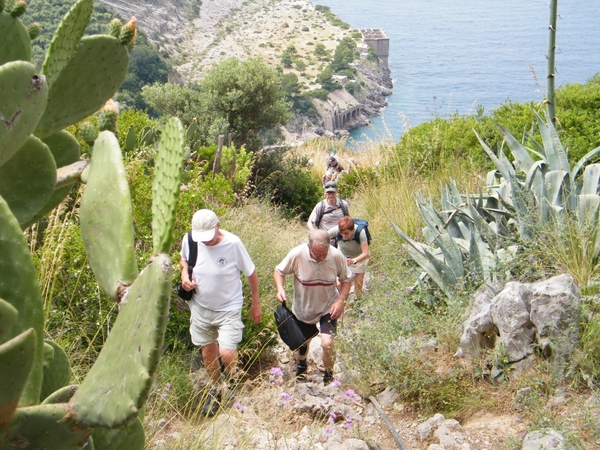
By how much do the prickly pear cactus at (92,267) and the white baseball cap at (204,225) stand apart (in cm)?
253

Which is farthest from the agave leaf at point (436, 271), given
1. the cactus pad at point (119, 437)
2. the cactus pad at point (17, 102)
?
the cactus pad at point (17, 102)

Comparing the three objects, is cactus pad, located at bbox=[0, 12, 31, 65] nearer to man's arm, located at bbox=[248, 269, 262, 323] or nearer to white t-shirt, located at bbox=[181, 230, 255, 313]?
white t-shirt, located at bbox=[181, 230, 255, 313]

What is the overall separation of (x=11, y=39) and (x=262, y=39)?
433 ft

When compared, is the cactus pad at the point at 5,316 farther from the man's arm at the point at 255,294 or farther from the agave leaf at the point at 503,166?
the agave leaf at the point at 503,166

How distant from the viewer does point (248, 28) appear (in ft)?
443

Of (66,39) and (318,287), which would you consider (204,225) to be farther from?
(66,39)

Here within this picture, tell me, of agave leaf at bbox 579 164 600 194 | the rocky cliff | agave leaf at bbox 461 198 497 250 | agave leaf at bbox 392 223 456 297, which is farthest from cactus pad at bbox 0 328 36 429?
the rocky cliff

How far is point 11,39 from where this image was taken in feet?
6.47

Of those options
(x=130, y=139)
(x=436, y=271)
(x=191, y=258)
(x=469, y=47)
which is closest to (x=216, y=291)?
(x=191, y=258)

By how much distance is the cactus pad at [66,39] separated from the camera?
1904mm

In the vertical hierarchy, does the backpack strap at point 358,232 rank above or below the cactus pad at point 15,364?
below

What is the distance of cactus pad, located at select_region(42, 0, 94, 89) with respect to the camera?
190 centimetres

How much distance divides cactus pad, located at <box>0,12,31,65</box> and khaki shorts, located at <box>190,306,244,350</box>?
311 centimetres

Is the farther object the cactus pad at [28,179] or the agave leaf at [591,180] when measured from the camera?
the agave leaf at [591,180]
